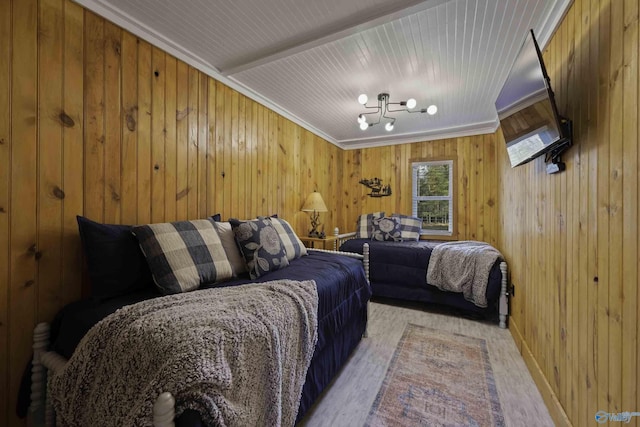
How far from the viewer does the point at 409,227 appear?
3.91 meters

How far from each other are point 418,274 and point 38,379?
10.4 ft

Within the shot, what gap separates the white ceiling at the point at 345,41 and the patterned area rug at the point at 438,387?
232 centimetres

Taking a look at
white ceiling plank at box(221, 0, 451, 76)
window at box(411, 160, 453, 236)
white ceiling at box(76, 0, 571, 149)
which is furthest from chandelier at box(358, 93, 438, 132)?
window at box(411, 160, 453, 236)

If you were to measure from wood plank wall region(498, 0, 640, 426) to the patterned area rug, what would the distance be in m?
0.35

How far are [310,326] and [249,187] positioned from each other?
69.4 inches

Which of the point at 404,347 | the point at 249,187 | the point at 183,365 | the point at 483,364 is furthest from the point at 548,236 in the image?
the point at 249,187

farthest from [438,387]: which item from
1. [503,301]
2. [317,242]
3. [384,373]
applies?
[317,242]

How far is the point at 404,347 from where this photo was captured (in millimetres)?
2205

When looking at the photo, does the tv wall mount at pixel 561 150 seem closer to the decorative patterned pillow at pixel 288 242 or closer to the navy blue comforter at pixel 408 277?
the navy blue comforter at pixel 408 277

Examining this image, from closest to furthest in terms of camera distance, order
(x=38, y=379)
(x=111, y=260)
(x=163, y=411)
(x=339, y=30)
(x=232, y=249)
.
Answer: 1. (x=163, y=411)
2. (x=38, y=379)
3. (x=111, y=260)
4. (x=339, y=30)
5. (x=232, y=249)

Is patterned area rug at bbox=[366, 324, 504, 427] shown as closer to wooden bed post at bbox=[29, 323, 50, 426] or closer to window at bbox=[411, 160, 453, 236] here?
wooden bed post at bbox=[29, 323, 50, 426]

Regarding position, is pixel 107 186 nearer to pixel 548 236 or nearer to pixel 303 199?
pixel 303 199

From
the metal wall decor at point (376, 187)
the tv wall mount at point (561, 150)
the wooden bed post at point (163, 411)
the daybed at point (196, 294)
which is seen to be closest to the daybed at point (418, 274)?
the metal wall decor at point (376, 187)

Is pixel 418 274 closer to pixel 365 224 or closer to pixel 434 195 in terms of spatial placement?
pixel 365 224
